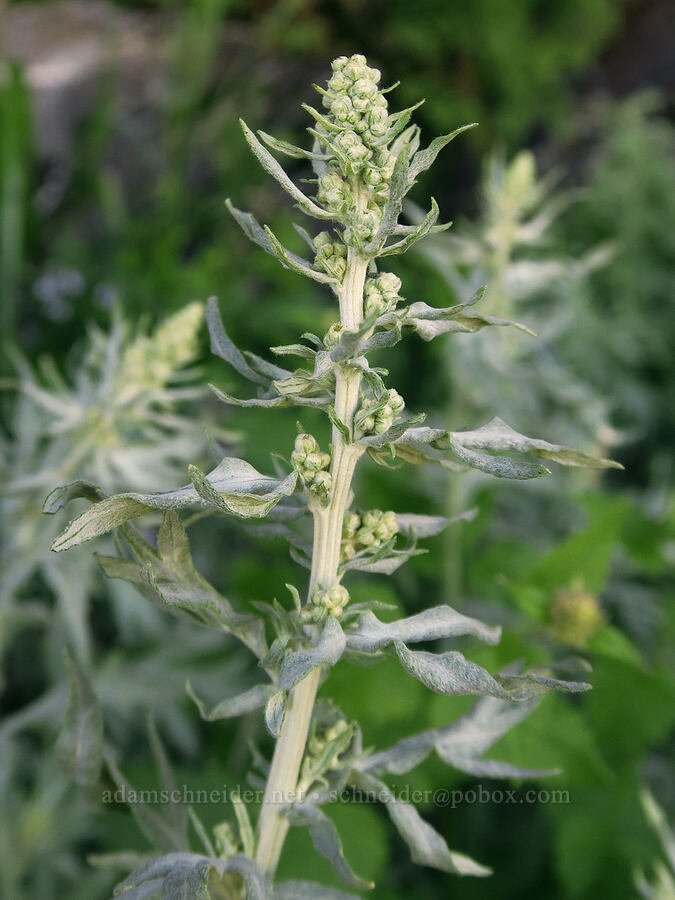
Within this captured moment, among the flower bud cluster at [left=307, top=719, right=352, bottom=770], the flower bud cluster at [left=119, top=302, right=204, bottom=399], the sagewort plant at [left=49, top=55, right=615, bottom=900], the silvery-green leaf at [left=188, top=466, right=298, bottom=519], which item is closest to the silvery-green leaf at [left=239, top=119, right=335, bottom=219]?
the sagewort plant at [left=49, top=55, right=615, bottom=900]

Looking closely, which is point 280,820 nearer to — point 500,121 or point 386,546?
point 386,546

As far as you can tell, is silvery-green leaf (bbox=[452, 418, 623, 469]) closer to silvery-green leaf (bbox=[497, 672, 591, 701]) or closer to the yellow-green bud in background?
silvery-green leaf (bbox=[497, 672, 591, 701])

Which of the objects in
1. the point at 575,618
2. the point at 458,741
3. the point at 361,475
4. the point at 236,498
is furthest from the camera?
the point at 361,475

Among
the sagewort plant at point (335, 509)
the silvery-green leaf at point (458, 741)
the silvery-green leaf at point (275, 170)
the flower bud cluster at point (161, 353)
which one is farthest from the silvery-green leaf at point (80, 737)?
the flower bud cluster at point (161, 353)

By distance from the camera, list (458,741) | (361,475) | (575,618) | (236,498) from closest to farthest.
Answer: (236,498), (458,741), (575,618), (361,475)

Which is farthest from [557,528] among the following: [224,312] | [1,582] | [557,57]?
[557,57]

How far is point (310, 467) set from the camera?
32 centimetres

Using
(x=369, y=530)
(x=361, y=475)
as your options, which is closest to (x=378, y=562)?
(x=369, y=530)

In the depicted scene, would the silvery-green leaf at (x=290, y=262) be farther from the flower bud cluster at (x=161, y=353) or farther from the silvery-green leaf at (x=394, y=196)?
the flower bud cluster at (x=161, y=353)

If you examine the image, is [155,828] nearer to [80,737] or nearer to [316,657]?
[80,737]

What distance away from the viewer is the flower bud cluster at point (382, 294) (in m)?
0.33

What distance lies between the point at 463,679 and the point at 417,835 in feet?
0.33

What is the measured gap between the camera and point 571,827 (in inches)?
29.3

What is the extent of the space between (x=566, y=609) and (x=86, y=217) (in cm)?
169
